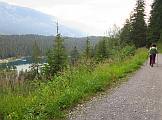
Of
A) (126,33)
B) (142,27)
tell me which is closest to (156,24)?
(142,27)

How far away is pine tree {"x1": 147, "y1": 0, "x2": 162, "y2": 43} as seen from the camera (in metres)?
67.6

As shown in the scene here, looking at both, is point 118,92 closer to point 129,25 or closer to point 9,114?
point 9,114

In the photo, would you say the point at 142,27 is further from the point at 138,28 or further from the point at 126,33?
the point at 126,33

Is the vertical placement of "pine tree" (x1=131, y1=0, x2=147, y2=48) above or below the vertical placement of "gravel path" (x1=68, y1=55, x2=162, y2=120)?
above

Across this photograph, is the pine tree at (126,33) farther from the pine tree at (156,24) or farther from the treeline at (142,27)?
the pine tree at (156,24)

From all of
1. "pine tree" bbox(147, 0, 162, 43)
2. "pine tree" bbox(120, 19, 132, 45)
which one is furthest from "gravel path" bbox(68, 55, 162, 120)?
"pine tree" bbox(120, 19, 132, 45)

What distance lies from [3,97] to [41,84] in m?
2.57

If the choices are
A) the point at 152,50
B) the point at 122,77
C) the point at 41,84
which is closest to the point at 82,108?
the point at 41,84

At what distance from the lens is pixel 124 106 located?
10727 mm

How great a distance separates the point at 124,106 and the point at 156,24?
5949 centimetres

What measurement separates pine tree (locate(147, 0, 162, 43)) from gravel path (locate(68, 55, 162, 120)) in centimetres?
5464

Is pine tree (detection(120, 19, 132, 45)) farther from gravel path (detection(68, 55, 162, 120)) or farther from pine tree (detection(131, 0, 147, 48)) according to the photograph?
gravel path (detection(68, 55, 162, 120))

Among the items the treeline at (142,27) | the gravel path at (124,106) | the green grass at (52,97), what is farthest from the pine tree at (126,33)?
the gravel path at (124,106)

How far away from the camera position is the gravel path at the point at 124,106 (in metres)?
9.38
